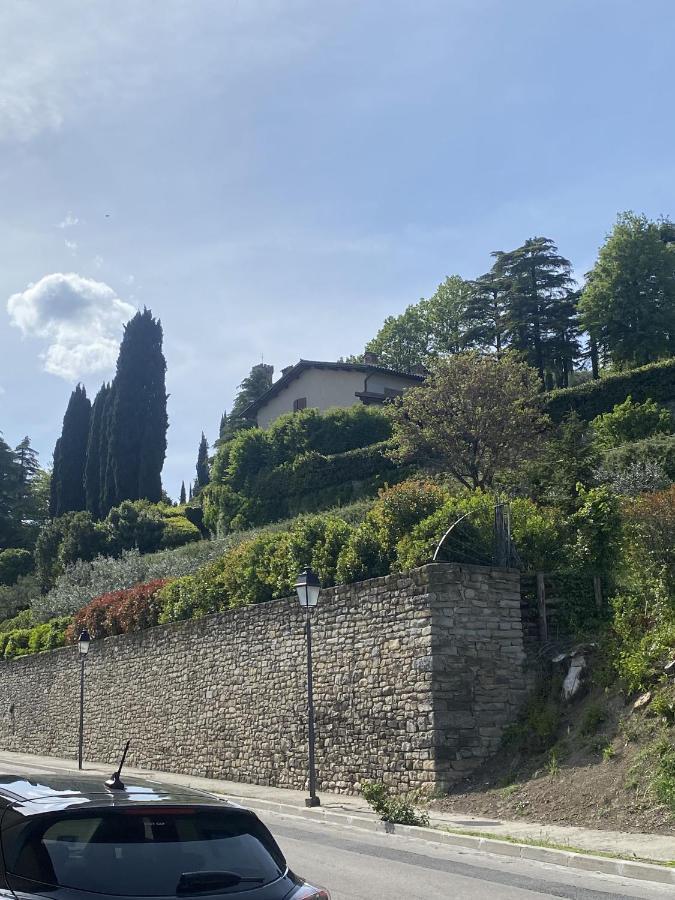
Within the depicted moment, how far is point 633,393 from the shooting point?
112ft

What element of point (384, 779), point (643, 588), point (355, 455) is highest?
point (355, 455)

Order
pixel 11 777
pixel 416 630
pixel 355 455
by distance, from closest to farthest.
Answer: pixel 11 777 → pixel 416 630 → pixel 355 455

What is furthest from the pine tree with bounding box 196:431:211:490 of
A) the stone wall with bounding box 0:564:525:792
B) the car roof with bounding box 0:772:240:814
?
the car roof with bounding box 0:772:240:814

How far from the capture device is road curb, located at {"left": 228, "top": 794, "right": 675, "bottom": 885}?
347 inches

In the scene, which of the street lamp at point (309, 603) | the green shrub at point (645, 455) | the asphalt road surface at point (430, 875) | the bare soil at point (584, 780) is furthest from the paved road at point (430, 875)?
the green shrub at point (645, 455)

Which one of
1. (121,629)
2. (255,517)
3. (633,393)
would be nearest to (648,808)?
(121,629)

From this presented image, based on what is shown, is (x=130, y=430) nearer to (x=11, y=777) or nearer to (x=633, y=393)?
(x=633, y=393)

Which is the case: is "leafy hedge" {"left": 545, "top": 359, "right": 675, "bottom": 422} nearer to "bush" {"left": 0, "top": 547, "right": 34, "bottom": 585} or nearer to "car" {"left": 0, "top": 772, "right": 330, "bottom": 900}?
"car" {"left": 0, "top": 772, "right": 330, "bottom": 900}

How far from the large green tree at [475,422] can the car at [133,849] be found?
70.9ft

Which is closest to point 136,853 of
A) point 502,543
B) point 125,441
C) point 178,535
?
point 502,543

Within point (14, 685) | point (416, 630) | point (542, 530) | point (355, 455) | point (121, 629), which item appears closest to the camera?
point (416, 630)

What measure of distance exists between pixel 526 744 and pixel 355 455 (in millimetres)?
24753

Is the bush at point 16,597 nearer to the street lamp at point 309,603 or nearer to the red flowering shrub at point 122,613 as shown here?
the red flowering shrub at point 122,613

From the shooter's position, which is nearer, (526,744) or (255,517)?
(526,744)
